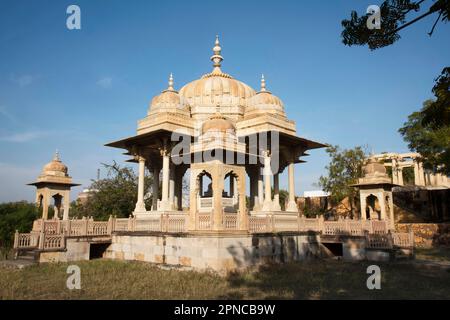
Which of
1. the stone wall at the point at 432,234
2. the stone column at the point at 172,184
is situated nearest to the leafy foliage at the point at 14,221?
the stone column at the point at 172,184

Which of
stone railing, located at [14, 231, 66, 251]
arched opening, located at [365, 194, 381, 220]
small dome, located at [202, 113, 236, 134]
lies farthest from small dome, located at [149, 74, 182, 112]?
arched opening, located at [365, 194, 381, 220]

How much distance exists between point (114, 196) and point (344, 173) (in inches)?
790

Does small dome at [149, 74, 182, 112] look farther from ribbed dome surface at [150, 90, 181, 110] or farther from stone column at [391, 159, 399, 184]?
stone column at [391, 159, 399, 184]

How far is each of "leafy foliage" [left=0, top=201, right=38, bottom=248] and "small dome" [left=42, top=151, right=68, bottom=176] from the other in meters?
3.21

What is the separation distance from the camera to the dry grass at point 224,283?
34.6 ft

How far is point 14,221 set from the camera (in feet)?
77.5

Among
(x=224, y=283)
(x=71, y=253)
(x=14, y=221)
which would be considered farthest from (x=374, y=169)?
(x=14, y=221)

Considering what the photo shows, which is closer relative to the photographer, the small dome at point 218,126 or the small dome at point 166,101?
the small dome at point 218,126

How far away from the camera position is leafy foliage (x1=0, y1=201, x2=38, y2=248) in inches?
904

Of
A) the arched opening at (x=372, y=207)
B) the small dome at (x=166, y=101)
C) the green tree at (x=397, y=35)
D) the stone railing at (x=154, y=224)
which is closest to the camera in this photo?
the green tree at (x=397, y=35)

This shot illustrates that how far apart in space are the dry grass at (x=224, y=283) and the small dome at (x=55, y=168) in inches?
368

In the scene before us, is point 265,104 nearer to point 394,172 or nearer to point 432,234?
point 432,234

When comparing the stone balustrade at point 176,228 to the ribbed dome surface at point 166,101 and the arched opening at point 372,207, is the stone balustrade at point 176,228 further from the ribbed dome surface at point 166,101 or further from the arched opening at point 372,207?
the ribbed dome surface at point 166,101
